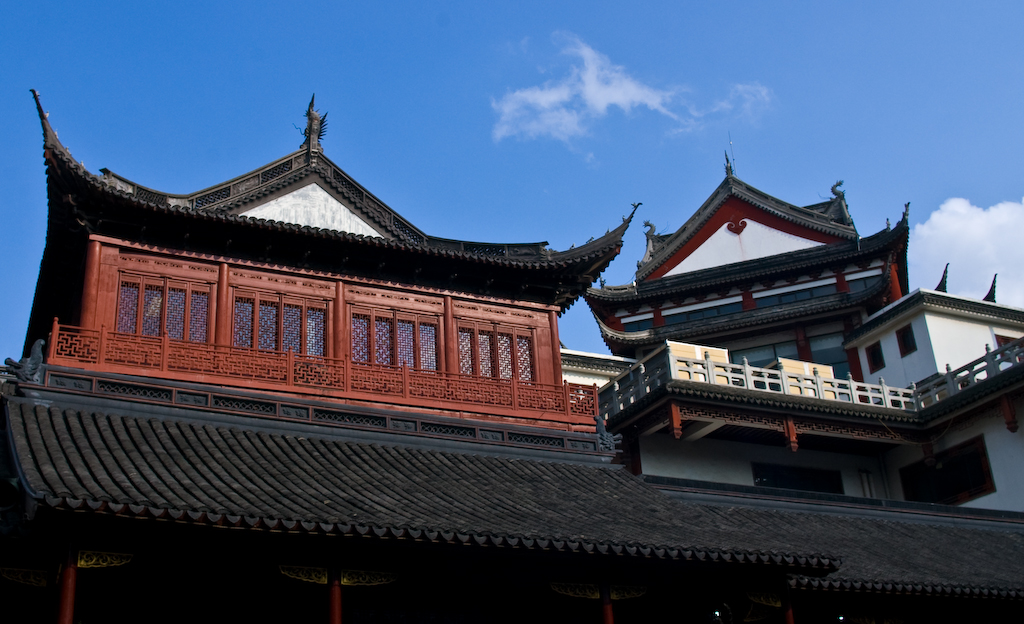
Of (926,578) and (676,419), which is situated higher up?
(676,419)

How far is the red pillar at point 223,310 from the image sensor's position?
17.3 m

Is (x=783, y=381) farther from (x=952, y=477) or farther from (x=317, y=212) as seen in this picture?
(x=317, y=212)

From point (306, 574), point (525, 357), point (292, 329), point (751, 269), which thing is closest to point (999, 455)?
point (751, 269)

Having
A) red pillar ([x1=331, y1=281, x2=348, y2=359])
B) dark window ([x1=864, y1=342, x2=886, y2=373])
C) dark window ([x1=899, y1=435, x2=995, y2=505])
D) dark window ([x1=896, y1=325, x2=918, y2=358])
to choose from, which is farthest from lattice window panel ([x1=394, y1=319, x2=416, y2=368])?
dark window ([x1=864, y1=342, x2=886, y2=373])

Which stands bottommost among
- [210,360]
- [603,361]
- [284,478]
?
[284,478]

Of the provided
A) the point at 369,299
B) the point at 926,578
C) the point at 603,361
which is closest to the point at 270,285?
the point at 369,299

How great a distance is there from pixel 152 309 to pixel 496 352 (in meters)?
6.11

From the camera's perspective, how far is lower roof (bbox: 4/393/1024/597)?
1191 centimetres

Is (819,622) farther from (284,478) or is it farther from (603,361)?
(603,361)

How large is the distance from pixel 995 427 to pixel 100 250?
22298 mm

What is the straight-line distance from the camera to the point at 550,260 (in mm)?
19828

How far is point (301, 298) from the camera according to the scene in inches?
720

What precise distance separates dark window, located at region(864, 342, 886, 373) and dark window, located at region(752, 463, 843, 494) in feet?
20.5

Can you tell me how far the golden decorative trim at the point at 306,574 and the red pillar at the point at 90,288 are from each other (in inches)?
248
